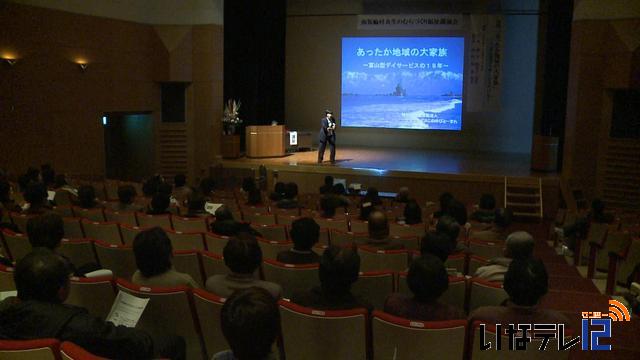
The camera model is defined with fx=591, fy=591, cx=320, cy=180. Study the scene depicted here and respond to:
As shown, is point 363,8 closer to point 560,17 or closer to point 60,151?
point 560,17

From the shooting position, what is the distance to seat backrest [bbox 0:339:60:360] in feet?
6.66

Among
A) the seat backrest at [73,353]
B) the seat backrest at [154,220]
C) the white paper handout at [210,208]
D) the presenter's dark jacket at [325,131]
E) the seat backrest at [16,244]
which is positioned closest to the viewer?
the seat backrest at [73,353]

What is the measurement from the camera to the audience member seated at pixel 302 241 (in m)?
3.95

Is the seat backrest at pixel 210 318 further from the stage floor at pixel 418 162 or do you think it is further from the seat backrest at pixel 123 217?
the stage floor at pixel 418 162

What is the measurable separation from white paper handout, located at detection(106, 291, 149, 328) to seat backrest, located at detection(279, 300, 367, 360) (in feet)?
2.21

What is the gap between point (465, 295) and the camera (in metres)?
3.47

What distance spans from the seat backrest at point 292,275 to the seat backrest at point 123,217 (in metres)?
2.78

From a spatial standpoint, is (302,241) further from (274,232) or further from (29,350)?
(29,350)

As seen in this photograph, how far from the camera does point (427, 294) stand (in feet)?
9.32

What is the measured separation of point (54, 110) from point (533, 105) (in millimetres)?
12332

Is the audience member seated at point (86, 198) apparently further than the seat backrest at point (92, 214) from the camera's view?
Yes

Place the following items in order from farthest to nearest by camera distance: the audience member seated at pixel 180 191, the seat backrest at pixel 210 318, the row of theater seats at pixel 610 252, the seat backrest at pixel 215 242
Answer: the audience member seated at pixel 180 191
the row of theater seats at pixel 610 252
the seat backrest at pixel 215 242
the seat backrest at pixel 210 318

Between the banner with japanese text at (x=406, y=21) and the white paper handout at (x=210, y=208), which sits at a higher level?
the banner with japanese text at (x=406, y=21)

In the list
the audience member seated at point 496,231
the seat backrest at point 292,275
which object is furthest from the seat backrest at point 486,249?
the seat backrest at point 292,275
